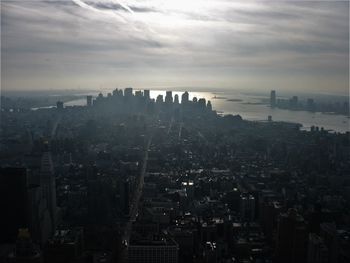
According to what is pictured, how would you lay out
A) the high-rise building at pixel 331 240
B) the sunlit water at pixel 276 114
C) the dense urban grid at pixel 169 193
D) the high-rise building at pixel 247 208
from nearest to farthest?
the high-rise building at pixel 331 240 < the dense urban grid at pixel 169 193 < the high-rise building at pixel 247 208 < the sunlit water at pixel 276 114

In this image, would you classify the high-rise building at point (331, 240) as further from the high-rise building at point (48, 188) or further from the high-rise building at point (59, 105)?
the high-rise building at point (59, 105)

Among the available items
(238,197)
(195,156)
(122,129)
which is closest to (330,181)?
(238,197)

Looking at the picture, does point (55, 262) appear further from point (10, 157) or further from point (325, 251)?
point (10, 157)

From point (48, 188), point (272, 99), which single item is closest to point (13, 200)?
point (48, 188)

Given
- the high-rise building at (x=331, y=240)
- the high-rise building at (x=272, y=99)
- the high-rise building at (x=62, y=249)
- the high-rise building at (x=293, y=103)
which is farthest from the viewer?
the high-rise building at (x=272, y=99)

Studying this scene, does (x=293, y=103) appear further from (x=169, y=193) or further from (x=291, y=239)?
(x=291, y=239)

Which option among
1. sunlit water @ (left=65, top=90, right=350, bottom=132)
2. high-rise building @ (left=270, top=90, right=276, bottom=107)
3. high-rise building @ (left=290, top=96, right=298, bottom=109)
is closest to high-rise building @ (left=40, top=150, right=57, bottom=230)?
sunlit water @ (left=65, top=90, right=350, bottom=132)

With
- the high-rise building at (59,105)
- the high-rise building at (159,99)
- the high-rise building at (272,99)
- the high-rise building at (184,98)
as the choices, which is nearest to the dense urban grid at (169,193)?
the high-rise building at (59,105)
